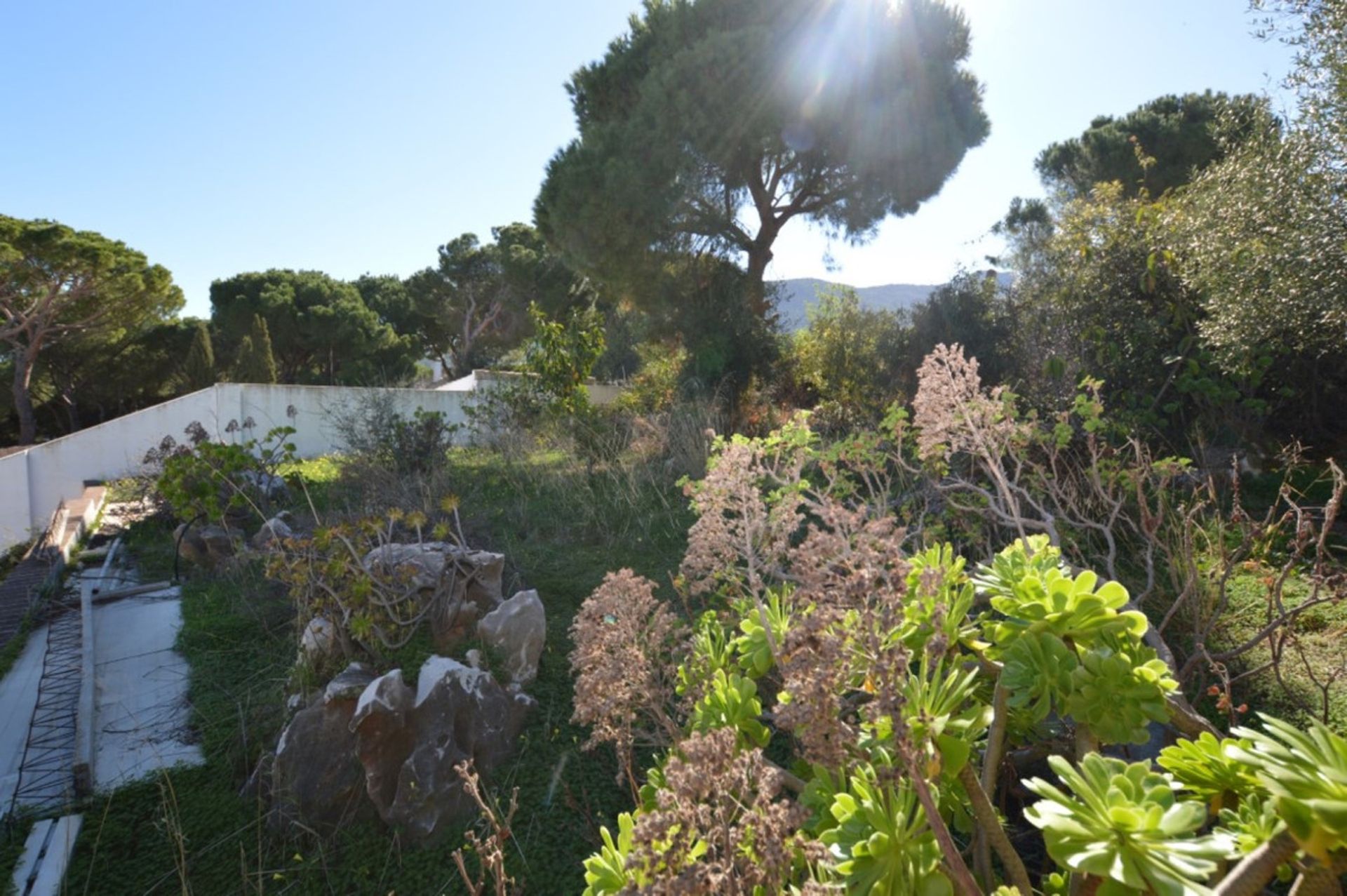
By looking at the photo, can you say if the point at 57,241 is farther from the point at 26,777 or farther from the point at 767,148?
the point at 26,777

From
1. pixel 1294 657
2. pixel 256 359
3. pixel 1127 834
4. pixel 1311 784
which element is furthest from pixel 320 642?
pixel 256 359

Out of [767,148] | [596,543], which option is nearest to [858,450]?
[596,543]

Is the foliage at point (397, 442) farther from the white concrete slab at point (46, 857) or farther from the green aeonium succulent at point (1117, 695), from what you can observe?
the green aeonium succulent at point (1117, 695)

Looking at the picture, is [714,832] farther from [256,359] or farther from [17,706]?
[256,359]

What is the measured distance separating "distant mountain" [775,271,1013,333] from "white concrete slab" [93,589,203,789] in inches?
334

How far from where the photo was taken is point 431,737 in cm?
249

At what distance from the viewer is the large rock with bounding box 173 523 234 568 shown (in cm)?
536

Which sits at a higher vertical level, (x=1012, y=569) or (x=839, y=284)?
(x=839, y=284)

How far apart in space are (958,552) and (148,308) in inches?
782

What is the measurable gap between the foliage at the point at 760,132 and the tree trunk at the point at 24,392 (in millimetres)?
13280

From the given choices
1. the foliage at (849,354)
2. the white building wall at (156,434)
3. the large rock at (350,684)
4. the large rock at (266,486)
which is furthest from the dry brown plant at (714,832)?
the white building wall at (156,434)

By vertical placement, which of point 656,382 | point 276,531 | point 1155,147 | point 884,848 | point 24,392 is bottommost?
point 276,531

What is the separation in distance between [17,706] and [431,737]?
244 centimetres

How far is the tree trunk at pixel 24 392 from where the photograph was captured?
16.0 m
